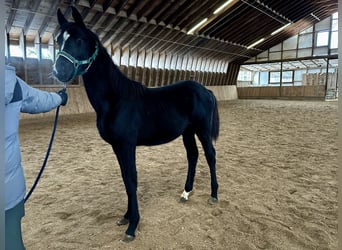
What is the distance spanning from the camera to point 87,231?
207cm

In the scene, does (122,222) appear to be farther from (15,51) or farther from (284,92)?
(284,92)

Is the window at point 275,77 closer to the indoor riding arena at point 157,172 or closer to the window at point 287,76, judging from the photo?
the window at point 287,76

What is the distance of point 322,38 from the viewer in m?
20.7

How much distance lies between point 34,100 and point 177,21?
12615mm

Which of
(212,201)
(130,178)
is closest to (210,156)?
(212,201)

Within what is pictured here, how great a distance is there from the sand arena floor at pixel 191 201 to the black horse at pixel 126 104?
27cm

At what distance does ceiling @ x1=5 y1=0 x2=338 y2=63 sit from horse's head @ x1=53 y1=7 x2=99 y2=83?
8286 millimetres

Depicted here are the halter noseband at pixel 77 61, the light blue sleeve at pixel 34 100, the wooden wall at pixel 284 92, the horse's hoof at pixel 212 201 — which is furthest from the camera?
the wooden wall at pixel 284 92

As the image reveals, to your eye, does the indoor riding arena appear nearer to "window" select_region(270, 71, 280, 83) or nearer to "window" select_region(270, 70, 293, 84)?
"window" select_region(270, 70, 293, 84)

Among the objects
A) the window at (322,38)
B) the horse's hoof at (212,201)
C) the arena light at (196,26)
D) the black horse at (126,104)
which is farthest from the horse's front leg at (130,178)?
the window at (322,38)

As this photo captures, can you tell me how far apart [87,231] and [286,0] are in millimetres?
17528

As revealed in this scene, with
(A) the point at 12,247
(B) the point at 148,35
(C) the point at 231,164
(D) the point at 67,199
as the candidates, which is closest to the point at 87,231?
(D) the point at 67,199

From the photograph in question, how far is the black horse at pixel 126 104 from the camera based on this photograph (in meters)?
1.75

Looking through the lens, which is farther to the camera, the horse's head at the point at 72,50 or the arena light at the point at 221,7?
the arena light at the point at 221,7
